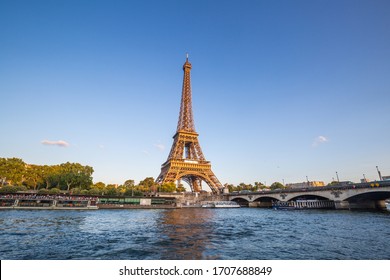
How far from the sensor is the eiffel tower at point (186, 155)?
A: 83.4m

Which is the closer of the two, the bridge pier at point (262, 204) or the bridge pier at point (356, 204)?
the bridge pier at point (356, 204)

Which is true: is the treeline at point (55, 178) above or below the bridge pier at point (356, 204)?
above

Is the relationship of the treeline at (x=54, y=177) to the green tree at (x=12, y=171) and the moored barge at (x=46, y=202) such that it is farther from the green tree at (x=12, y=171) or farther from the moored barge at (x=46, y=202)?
the moored barge at (x=46, y=202)

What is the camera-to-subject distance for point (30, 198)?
53.9 meters

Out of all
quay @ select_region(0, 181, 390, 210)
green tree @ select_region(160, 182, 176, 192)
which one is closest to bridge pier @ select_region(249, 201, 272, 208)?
quay @ select_region(0, 181, 390, 210)

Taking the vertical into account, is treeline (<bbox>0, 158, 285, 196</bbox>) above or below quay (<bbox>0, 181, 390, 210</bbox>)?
above

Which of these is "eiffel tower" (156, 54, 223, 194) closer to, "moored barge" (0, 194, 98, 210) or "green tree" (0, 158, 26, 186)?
"moored barge" (0, 194, 98, 210)

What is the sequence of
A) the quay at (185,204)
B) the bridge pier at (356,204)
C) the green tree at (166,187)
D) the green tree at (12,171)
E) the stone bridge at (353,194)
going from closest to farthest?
the stone bridge at (353,194) → the quay at (185,204) → the bridge pier at (356,204) → the green tree at (12,171) → the green tree at (166,187)

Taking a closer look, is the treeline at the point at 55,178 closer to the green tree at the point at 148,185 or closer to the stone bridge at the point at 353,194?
the green tree at the point at 148,185

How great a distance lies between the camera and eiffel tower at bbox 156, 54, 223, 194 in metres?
83.4

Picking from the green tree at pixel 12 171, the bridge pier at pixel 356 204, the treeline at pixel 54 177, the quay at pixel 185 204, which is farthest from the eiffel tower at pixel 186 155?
the green tree at pixel 12 171

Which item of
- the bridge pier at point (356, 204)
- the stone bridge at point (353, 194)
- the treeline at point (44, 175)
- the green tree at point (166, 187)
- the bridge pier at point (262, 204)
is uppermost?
the treeline at point (44, 175)

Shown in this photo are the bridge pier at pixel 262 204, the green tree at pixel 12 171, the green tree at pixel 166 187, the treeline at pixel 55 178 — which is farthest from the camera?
the bridge pier at pixel 262 204

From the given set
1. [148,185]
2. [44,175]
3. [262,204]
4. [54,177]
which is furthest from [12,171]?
[262,204]
